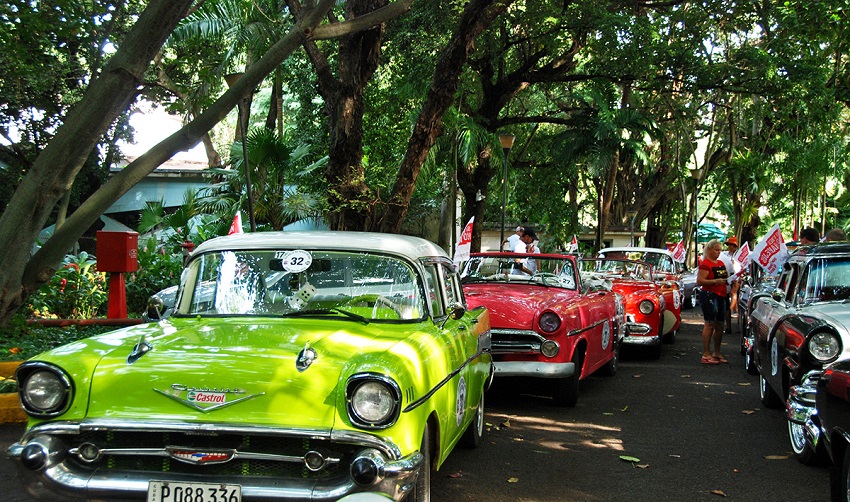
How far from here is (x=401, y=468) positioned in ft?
13.0

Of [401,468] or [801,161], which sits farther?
[801,161]

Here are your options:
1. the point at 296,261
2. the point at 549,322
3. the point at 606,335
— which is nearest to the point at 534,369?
the point at 549,322

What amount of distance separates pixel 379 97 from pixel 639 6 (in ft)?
21.2

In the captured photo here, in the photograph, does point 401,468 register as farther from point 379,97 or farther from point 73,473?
point 379,97

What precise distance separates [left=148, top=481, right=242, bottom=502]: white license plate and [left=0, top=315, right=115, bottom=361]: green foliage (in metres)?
5.49

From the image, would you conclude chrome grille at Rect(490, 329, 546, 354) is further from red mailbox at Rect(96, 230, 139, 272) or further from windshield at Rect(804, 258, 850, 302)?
red mailbox at Rect(96, 230, 139, 272)

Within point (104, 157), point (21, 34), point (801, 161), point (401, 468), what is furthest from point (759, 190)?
point (401, 468)

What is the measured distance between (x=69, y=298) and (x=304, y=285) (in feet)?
30.4

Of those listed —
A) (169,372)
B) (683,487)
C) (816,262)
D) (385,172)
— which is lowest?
(683,487)

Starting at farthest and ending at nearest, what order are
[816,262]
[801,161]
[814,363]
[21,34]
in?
1. [801,161]
2. [21,34]
3. [816,262]
4. [814,363]

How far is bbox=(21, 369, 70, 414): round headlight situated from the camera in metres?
4.15

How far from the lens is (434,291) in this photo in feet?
18.9

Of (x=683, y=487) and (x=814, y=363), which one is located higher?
(x=814, y=363)

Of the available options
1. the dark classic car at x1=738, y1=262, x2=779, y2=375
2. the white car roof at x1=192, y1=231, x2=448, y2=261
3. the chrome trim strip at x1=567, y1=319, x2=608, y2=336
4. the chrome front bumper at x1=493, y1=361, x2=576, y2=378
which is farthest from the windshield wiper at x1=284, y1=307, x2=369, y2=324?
the dark classic car at x1=738, y1=262, x2=779, y2=375
